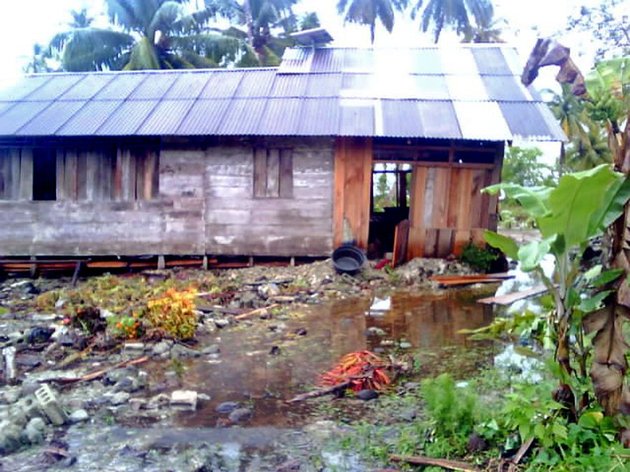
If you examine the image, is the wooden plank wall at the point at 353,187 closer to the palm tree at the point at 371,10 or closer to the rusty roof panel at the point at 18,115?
the rusty roof panel at the point at 18,115

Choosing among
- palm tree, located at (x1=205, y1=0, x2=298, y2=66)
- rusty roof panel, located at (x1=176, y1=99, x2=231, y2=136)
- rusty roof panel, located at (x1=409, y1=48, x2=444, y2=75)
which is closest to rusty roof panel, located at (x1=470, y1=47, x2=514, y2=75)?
rusty roof panel, located at (x1=409, y1=48, x2=444, y2=75)

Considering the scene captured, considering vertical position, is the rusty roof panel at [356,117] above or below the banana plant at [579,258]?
above

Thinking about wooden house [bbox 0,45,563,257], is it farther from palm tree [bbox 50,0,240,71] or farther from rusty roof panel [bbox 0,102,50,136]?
palm tree [bbox 50,0,240,71]

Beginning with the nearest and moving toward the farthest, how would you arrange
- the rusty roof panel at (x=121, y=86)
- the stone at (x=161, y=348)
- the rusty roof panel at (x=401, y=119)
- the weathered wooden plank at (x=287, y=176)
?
the stone at (x=161, y=348)
the rusty roof panel at (x=401, y=119)
the weathered wooden plank at (x=287, y=176)
the rusty roof panel at (x=121, y=86)

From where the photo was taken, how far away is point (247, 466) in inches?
149

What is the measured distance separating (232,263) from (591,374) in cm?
891

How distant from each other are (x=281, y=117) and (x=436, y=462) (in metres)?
8.34

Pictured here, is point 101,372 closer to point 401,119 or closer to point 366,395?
point 366,395

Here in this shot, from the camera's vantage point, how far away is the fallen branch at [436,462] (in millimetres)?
3318

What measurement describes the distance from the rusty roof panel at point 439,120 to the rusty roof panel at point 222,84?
158 inches

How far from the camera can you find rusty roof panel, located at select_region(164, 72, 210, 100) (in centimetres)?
1210

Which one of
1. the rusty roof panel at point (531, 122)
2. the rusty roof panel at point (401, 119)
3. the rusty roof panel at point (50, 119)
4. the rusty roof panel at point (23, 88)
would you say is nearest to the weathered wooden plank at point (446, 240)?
the rusty roof panel at point (401, 119)

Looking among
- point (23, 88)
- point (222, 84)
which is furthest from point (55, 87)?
point (222, 84)

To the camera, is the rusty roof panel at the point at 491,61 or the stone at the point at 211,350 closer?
the stone at the point at 211,350
